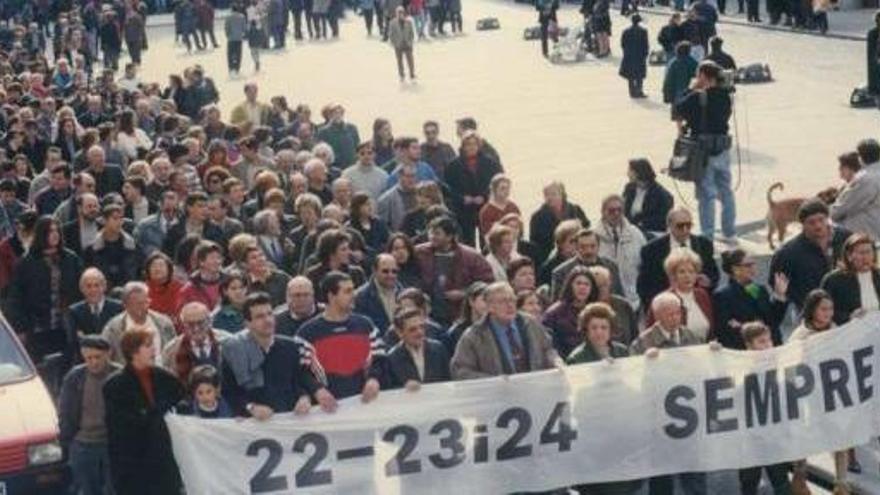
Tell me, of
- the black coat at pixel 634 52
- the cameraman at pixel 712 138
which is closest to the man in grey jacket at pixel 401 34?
the black coat at pixel 634 52

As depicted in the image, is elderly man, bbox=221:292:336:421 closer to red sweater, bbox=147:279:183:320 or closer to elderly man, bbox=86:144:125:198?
red sweater, bbox=147:279:183:320

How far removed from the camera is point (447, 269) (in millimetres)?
14828

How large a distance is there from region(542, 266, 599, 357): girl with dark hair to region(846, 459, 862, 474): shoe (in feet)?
6.13

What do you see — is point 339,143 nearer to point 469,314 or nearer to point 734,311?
point 469,314

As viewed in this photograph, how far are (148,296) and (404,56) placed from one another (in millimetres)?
30006

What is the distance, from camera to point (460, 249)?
14.9 m

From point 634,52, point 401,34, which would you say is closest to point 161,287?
point 634,52

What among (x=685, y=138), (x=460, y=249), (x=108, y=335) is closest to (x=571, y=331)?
(x=460, y=249)

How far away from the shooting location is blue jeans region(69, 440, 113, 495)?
12.3 metres

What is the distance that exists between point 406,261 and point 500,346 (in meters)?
2.52

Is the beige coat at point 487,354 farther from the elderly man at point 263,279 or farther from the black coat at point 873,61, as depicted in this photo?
the black coat at point 873,61

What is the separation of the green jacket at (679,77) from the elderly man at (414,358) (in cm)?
1476

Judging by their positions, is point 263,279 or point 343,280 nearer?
point 343,280

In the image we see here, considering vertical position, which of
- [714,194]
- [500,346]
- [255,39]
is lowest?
[255,39]
